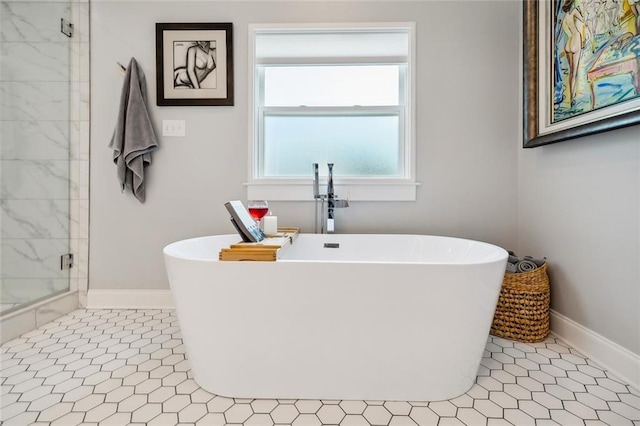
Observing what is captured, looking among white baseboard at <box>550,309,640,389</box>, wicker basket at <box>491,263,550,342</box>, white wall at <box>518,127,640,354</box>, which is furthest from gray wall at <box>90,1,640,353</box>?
white baseboard at <box>550,309,640,389</box>

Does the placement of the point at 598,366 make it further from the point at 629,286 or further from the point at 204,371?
the point at 204,371

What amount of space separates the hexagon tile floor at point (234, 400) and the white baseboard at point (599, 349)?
5 centimetres

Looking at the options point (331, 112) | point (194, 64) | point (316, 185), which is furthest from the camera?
point (331, 112)

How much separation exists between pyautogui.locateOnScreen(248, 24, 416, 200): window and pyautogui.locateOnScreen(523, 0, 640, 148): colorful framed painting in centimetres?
74

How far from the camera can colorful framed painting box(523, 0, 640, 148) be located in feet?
4.29

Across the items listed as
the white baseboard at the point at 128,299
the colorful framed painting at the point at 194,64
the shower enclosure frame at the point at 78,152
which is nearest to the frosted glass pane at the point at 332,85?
the colorful framed painting at the point at 194,64

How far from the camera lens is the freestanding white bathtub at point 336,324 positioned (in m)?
1.16

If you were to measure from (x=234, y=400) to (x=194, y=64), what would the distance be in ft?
6.87

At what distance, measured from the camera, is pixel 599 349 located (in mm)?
1501

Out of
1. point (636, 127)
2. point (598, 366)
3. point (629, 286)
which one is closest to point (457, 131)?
point (636, 127)

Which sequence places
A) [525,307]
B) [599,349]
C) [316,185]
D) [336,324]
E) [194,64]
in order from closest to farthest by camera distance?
[336,324] < [599,349] < [525,307] < [316,185] < [194,64]

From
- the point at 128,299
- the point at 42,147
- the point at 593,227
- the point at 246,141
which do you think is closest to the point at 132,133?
the point at 42,147

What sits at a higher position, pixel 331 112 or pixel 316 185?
pixel 331 112

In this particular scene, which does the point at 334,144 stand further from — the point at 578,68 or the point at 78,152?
the point at 78,152
